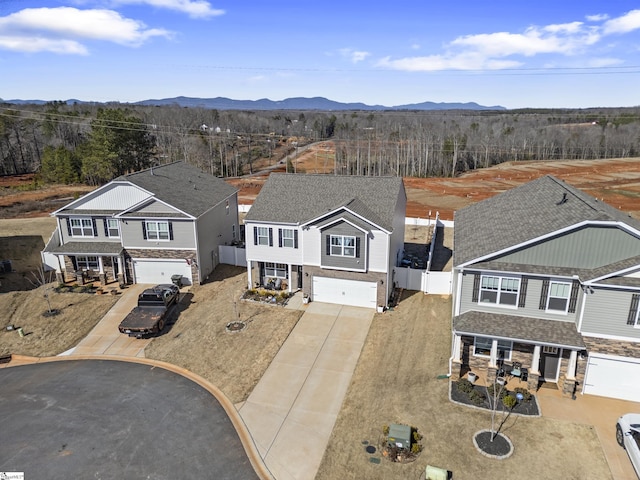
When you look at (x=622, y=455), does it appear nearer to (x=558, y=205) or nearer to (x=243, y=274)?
(x=558, y=205)

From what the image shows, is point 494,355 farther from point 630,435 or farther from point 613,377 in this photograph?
point 630,435

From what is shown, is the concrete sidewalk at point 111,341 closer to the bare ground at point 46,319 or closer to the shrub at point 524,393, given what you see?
the bare ground at point 46,319

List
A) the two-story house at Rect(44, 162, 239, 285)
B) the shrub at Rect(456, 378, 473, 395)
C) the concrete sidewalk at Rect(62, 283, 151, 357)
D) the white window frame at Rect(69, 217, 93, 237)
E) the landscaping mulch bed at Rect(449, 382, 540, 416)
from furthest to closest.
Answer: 1. the white window frame at Rect(69, 217, 93, 237)
2. the two-story house at Rect(44, 162, 239, 285)
3. the concrete sidewalk at Rect(62, 283, 151, 357)
4. the shrub at Rect(456, 378, 473, 395)
5. the landscaping mulch bed at Rect(449, 382, 540, 416)

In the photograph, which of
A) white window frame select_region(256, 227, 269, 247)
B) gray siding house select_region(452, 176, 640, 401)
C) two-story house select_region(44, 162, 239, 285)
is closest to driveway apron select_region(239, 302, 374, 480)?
white window frame select_region(256, 227, 269, 247)

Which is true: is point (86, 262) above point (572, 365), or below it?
above

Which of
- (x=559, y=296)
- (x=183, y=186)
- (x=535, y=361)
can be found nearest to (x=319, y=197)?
(x=183, y=186)

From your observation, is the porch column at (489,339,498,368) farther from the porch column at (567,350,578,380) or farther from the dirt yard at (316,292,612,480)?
the porch column at (567,350,578,380)
